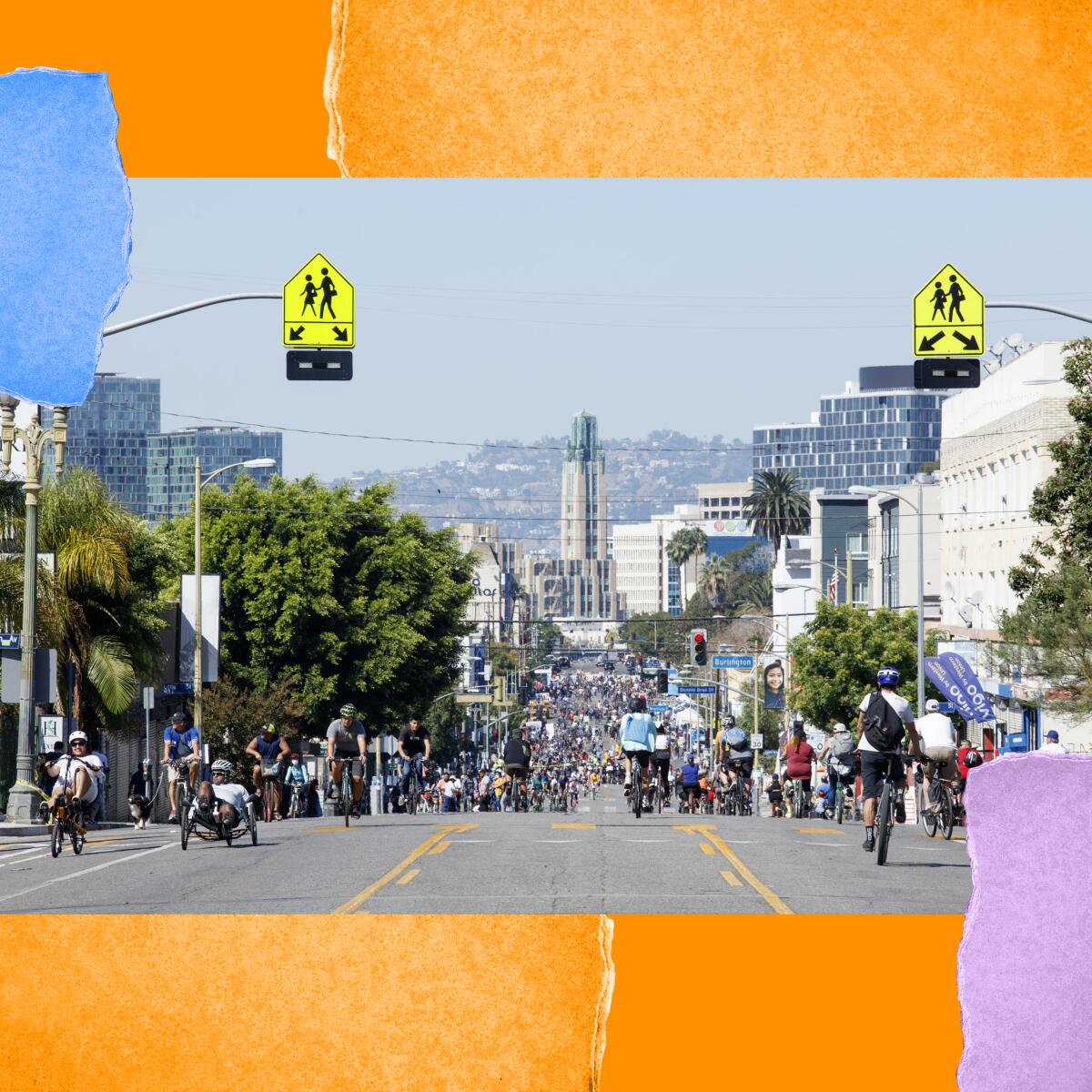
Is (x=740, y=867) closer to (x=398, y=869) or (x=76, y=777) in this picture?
(x=398, y=869)

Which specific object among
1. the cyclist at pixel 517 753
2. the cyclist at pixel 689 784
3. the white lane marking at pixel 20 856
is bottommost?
the cyclist at pixel 689 784

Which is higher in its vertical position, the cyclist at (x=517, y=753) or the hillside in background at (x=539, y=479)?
the hillside in background at (x=539, y=479)

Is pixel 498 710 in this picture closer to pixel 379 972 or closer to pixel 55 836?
pixel 55 836

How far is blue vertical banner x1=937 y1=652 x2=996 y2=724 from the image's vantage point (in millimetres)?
14414

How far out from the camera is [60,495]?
14984 mm

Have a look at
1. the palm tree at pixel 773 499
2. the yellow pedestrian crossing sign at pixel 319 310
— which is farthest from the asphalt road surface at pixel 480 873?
the yellow pedestrian crossing sign at pixel 319 310

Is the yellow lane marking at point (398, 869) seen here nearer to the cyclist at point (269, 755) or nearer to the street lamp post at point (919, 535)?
the cyclist at point (269, 755)

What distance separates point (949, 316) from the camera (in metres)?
13.2

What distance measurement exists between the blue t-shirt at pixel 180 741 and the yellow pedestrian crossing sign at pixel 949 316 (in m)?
6.78

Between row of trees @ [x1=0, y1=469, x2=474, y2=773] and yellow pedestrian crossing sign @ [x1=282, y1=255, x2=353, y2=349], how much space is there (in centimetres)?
173

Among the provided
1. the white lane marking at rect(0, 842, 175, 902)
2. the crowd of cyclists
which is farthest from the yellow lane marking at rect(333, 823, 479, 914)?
the white lane marking at rect(0, 842, 175, 902)

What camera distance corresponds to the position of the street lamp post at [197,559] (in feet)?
47.6

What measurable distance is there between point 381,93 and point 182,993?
589cm

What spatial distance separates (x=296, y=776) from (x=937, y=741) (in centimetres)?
621
